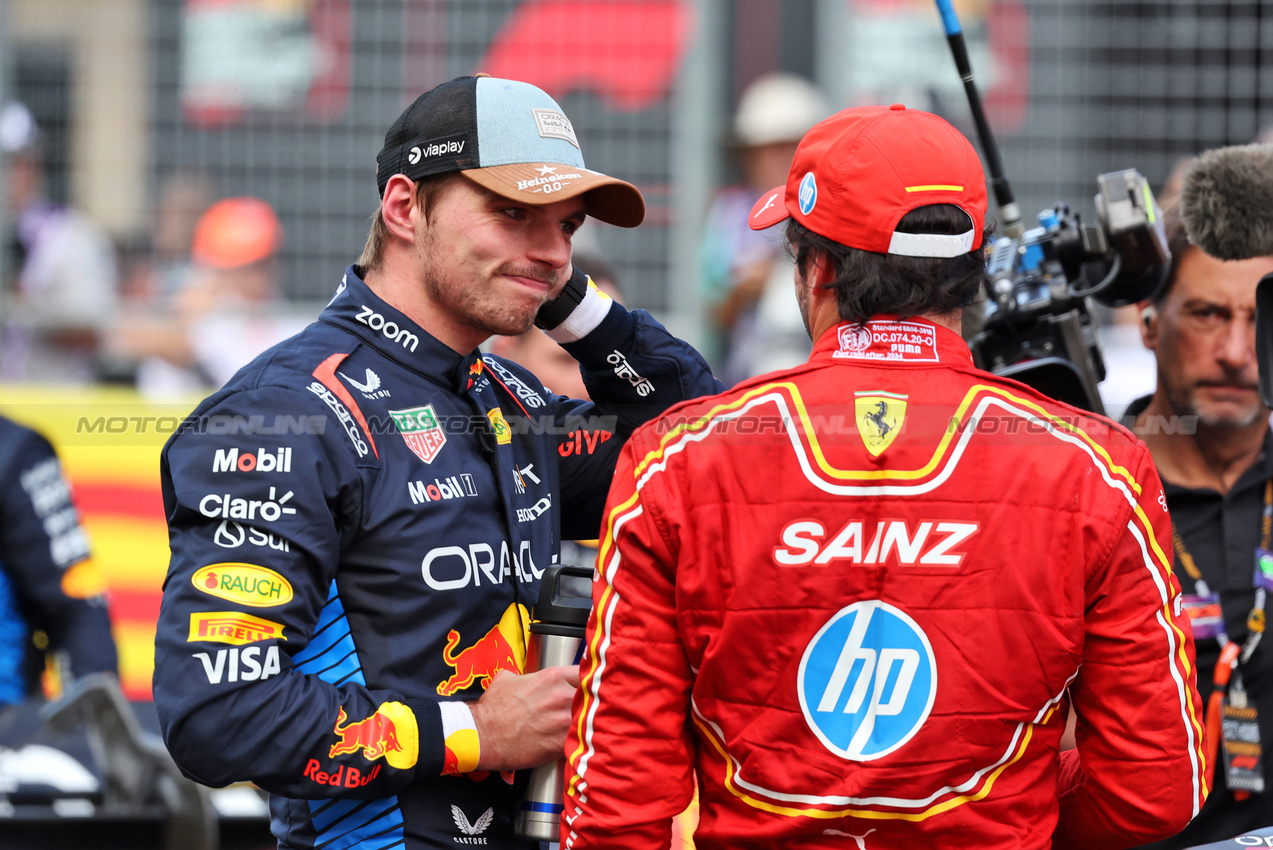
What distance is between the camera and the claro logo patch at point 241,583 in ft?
6.32

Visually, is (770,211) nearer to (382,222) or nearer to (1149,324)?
(382,222)

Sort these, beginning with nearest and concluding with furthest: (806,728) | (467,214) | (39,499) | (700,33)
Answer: (806,728)
(467,214)
(39,499)
(700,33)

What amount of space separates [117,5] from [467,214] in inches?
222

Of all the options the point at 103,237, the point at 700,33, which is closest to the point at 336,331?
the point at 700,33

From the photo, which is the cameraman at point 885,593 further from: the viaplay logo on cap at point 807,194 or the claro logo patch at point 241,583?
the claro logo patch at point 241,583

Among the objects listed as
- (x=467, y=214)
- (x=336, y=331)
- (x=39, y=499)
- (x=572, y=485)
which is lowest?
(x=39, y=499)

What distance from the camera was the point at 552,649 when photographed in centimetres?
213

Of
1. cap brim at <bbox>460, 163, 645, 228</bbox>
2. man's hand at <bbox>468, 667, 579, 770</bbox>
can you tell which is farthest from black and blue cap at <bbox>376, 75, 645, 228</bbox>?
man's hand at <bbox>468, 667, 579, 770</bbox>

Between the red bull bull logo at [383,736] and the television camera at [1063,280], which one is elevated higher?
the television camera at [1063,280]

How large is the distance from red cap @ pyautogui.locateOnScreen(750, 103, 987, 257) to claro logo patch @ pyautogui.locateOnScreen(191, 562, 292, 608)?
35.7 inches

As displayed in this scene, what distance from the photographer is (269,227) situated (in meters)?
7.10

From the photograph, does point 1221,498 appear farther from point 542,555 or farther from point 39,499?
point 39,499

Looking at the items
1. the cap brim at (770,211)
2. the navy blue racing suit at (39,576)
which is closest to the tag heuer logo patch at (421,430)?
the cap brim at (770,211)

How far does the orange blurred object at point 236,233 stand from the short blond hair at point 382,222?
16.0ft
